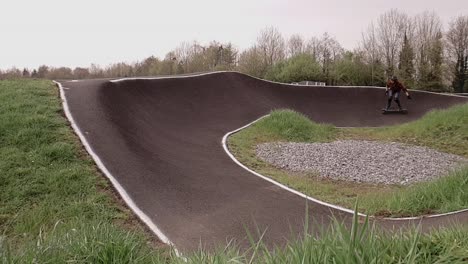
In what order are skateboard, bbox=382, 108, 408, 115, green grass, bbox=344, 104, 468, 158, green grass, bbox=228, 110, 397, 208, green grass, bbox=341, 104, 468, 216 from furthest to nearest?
skateboard, bbox=382, 108, 408, 115, green grass, bbox=344, 104, 468, 158, green grass, bbox=228, 110, 397, 208, green grass, bbox=341, 104, 468, 216

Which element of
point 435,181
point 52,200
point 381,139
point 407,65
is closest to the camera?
point 52,200

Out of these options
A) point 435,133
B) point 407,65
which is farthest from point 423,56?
point 435,133

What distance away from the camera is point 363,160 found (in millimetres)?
9359

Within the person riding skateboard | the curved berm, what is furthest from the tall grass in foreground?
the person riding skateboard

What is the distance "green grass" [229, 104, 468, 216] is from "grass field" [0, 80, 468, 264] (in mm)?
426

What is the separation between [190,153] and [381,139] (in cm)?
700

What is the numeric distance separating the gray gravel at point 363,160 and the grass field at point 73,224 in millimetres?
4550

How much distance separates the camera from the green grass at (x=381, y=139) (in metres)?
5.25

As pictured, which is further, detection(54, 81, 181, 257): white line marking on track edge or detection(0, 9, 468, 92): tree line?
detection(0, 9, 468, 92): tree line

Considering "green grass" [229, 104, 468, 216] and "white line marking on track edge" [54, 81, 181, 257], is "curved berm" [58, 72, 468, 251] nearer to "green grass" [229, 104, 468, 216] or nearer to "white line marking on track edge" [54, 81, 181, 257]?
"white line marking on track edge" [54, 81, 181, 257]

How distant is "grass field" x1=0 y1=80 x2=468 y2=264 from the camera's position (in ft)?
5.78

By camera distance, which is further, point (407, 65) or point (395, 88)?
point (407, 65)

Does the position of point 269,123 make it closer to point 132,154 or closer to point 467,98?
point 132,154

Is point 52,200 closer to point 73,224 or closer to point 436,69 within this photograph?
point 73,224
